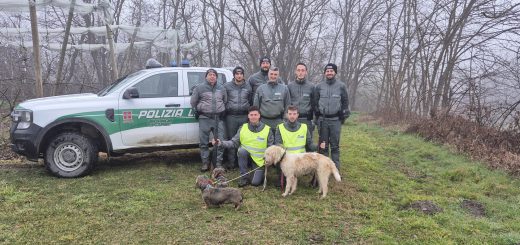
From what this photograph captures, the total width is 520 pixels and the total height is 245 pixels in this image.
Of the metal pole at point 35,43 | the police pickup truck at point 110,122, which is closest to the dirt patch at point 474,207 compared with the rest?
the police pickup truck at point 110,122

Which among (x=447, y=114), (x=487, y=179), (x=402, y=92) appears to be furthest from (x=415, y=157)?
(x=402, y=92)

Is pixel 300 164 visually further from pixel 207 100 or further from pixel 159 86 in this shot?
pixel 159 86

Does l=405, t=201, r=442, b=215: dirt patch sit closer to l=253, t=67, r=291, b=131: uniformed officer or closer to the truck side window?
l=253, t=67, r=291, b=131: uniformed officer

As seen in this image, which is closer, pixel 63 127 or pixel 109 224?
pixel 109 224

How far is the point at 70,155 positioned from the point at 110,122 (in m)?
0.80

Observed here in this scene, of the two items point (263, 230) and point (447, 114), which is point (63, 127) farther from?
point (447, 114)

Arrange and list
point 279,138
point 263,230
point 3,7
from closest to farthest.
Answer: point 263,230, point 279,138, point 3,7

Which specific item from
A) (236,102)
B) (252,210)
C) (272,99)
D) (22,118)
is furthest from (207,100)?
(22,118)

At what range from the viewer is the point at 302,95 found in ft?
20.9

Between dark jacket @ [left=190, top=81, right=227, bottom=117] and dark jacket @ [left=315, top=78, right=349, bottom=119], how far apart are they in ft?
5.47

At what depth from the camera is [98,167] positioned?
7023mm

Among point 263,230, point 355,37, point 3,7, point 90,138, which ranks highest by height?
point 355,37

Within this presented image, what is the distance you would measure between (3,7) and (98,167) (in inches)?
181

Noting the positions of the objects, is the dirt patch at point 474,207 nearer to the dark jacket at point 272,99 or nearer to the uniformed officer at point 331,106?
the uniformed officer at point 331,106
